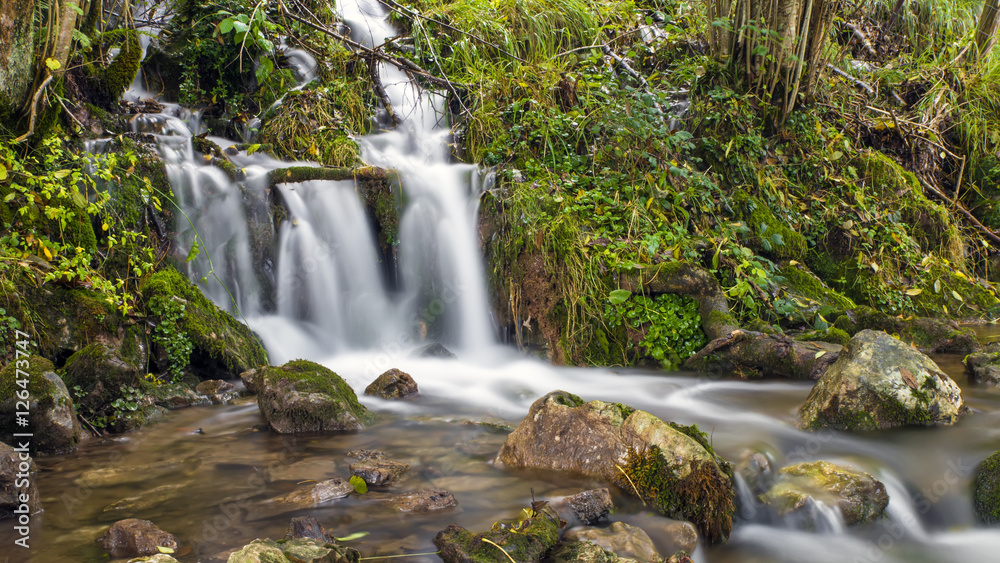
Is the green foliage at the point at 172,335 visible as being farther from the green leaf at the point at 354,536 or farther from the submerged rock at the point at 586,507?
the submerged rock at the point at 586,507

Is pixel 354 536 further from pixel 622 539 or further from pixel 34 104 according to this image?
pixel 34 104

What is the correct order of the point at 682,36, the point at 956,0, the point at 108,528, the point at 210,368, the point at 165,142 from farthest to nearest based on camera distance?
the point at 956,0 < the point at 682,36 < the point at 165,142 < the point at 210,368 < the point at 108,528

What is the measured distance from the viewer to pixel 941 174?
7.97 metres

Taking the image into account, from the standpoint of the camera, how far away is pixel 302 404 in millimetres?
3787

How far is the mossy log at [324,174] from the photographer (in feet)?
19.7

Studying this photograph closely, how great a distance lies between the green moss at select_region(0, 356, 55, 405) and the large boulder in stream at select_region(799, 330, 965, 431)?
4.35 m

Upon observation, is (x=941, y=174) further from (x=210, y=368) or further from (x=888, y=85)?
(x=210, y=368)

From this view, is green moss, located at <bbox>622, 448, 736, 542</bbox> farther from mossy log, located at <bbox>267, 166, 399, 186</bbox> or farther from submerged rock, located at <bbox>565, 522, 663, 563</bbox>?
mossy log, located at <bbox>267, 166, 399, 186</bbox>

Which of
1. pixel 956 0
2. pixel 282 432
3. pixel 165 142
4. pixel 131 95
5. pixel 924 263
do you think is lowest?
pixel 282 432

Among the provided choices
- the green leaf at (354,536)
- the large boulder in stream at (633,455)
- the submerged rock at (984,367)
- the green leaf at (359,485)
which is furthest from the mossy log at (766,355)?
the green leaf at (354,536)

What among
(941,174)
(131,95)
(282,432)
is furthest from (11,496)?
(941,174)

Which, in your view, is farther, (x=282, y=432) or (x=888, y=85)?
(x=888, y=85)

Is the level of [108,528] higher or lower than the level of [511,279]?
lower

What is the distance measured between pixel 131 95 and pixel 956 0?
11.8m
